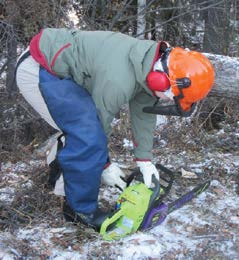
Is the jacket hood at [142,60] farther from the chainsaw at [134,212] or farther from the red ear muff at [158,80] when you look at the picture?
the chainsaw at [134,212]

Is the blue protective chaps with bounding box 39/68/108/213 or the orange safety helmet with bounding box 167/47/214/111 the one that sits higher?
the orange safety helmet with bounding box 167/47/214/111

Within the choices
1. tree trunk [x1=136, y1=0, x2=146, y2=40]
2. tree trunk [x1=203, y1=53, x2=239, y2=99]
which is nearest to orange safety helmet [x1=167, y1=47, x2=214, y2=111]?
tree trunk [x1=203, y1=53, x2=239, y2=99]

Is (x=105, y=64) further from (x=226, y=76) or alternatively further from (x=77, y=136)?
(x=226, y=76)

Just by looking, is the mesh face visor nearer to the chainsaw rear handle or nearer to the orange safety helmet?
the orange safety helmet

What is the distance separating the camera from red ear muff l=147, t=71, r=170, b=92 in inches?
111

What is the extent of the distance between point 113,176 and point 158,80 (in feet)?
2.72

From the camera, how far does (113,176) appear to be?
3.24 meters

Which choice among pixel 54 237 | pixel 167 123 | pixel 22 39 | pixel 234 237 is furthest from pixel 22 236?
pixel 22 39

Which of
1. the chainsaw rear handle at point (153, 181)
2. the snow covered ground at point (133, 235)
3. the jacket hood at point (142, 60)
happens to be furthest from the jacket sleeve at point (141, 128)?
the snow covered ground at point (133, 235)

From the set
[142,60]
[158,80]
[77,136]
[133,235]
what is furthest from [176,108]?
[133,235]

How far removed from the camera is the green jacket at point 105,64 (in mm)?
2840

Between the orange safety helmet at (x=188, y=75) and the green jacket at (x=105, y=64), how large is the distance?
0.15 metres

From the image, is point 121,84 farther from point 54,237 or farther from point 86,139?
point 54,237

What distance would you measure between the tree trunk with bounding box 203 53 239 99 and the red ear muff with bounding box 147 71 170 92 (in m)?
1.99
